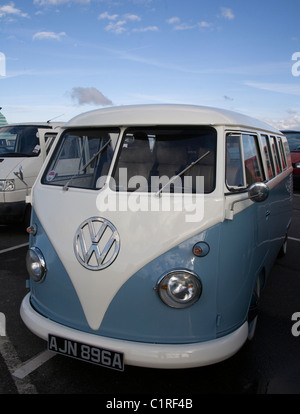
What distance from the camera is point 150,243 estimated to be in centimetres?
260

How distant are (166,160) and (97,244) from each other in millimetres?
927

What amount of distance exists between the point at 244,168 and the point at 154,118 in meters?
0.88

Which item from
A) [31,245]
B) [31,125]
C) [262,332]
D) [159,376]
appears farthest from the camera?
[31,125]

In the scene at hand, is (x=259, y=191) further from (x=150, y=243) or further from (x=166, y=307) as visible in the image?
(x=166, y=307)

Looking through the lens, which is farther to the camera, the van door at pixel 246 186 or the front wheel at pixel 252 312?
the front wheel at pixel 252 312

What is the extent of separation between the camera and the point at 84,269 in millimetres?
2662

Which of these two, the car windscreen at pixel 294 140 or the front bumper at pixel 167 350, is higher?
the car windscreen at pixel 294 140

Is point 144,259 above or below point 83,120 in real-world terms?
below

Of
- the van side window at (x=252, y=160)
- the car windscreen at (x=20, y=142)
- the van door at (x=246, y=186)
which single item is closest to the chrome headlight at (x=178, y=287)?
the van door at (x=246, y=186)

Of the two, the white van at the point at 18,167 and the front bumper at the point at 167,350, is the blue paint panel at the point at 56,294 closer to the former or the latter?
the front bumper at the point at 167,350

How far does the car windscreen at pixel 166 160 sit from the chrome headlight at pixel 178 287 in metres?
0.67

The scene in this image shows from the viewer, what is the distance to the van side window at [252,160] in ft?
10.6
